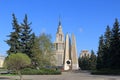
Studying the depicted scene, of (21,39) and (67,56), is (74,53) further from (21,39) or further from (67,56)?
(21,39)

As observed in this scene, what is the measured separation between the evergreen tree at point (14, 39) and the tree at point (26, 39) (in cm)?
115

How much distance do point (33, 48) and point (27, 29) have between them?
161 inches

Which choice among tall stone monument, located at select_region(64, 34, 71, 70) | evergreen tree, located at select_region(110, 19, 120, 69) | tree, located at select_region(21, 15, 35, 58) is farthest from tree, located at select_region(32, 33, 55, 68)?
tall stone monument, located at select_region(64, 34, 71, 70)

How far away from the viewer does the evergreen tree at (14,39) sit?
5559cm

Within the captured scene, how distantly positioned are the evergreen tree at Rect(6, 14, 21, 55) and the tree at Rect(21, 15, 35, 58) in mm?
1147

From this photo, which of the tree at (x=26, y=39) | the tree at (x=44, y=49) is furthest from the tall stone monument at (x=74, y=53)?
the tree at (x=26, y=39)

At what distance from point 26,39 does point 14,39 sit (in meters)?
2.64

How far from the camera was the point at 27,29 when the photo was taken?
5869cm

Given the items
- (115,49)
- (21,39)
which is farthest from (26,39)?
(115,49)

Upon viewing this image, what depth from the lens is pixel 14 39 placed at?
56.3 m

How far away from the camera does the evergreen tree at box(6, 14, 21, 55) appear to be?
55594 millimetres

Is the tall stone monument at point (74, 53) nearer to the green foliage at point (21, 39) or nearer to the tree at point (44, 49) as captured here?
the tree at point (44, 49)

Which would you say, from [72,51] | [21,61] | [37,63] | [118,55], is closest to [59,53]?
[72,51]

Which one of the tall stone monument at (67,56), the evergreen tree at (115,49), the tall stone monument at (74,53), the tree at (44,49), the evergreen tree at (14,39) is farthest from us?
the tall stone monument at (74,53)
